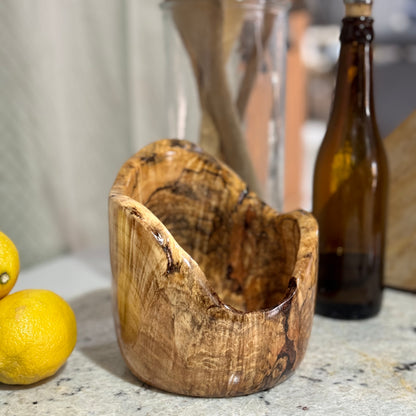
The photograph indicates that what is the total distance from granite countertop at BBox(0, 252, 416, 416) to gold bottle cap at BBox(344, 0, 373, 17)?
1.22ft

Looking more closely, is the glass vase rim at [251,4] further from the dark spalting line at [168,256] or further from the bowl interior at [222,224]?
the dark spalting line at [168,256]

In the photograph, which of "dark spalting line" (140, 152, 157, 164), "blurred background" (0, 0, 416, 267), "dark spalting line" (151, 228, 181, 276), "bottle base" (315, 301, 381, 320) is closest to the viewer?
"dark spalting line" (151, 228, 181, 276)

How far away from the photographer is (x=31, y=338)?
0.49 metres

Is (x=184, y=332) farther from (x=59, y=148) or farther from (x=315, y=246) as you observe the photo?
(x=59, y=148)

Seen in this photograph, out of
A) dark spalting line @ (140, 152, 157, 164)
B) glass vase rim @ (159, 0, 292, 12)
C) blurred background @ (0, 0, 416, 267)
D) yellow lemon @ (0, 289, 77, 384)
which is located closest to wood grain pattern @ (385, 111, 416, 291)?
blurred background @ (0, 0, 416, 267)

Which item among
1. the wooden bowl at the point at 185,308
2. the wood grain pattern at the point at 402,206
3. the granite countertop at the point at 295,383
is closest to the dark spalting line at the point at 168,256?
the wooden bowl at the point at 185,308

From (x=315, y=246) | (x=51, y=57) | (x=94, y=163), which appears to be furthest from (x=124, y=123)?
(x=315, y=246)

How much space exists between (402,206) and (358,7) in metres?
0.29

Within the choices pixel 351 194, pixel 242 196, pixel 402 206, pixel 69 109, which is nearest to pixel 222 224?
pixel 242 196

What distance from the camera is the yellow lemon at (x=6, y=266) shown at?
525 millimetres

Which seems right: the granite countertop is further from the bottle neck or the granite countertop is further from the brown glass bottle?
the bottle neck

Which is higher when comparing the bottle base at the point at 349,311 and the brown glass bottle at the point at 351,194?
the brown glass bottle at the point at 351,194

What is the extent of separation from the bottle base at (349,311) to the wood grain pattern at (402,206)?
0.11 meters

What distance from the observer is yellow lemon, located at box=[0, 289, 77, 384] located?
490mm
